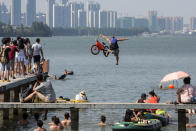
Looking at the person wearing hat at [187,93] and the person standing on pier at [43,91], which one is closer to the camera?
the person wearing hat at [187,93]

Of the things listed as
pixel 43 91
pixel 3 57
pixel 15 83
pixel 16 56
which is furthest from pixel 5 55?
pixel 43 91

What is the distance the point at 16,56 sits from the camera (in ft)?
98.9

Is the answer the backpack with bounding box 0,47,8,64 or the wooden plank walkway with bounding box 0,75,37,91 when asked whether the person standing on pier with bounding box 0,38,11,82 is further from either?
the wooden plank walkway with bounding box 0,75,37,91

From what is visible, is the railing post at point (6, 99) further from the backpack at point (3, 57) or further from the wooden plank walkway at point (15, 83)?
the backpack at point (3, 57)

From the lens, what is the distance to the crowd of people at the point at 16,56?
2614cm

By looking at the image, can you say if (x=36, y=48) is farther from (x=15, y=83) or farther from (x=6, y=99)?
(x=6, y=99)

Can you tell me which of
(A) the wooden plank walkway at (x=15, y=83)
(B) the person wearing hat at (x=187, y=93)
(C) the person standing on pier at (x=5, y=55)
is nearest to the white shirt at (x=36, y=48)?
(A) the wooden plank walkway at (x=15, y=83)

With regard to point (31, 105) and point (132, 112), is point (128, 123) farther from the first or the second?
point (31, 105)

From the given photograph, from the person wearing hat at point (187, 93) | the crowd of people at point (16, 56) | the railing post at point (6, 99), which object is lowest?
the railing post at point (6, 99)

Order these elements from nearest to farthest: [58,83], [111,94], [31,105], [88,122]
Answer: [31,105]
[88,122]
[111,94]
[58,83]

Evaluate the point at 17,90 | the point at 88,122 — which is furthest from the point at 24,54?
the point at 88,122

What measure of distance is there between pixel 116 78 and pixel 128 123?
48195mm

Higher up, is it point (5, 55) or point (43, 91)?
point (5, 55)

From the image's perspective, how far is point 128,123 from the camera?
25953 millimetres
